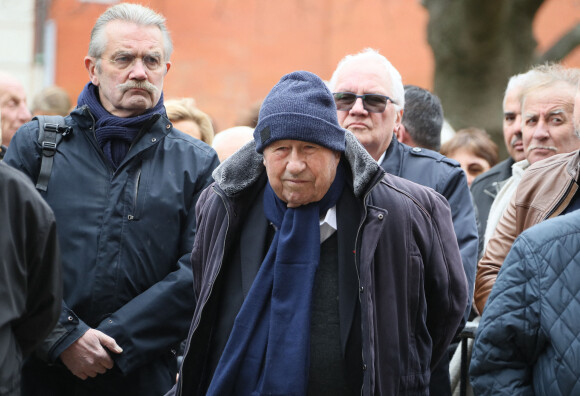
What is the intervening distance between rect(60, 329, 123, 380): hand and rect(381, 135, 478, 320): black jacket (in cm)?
160

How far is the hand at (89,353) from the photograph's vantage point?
419 cm

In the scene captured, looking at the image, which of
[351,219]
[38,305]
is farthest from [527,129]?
[38,305]

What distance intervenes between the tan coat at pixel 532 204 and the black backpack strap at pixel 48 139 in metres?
2.04

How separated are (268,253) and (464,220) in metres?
1.44

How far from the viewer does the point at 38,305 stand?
341cm

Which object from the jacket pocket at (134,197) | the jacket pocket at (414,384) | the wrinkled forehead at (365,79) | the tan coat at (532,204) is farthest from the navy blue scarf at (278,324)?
the wrinkled forehead at (365,79)

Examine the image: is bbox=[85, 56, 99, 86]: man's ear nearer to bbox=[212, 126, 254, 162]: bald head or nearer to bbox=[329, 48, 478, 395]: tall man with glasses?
bbox=[329, 48, 478, 395]: tall man with glasses

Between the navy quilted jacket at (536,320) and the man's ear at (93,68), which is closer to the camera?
the navy quilted jacket at (536,320)

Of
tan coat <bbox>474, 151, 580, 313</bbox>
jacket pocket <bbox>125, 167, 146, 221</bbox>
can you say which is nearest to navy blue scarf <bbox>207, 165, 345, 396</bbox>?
jacket pocket <bbox>125, 167, 146, 221</bbox>

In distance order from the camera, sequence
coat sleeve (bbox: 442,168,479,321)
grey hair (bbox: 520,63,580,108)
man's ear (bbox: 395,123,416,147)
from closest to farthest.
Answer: coat sleeve (bbox: 442,168,479,321)
grey hair (bbox: 520,63,580,108)
man's ear (bbox: 395,123,416,147)

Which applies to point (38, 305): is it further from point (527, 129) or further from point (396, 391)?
point (527, 129)

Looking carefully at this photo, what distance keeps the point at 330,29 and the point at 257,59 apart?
3.84ft

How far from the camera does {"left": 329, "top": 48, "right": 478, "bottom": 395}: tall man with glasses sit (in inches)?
188

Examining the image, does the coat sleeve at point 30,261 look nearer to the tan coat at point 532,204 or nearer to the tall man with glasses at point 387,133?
the tall man with glasses at point 387,133
